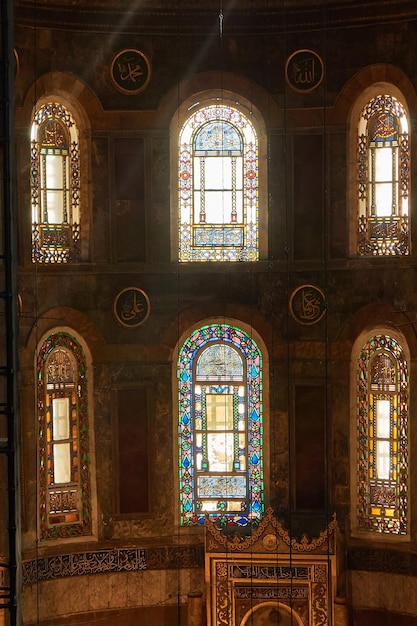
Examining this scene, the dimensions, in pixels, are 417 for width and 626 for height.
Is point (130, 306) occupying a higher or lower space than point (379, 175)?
lower

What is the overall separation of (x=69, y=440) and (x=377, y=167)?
4.65 m

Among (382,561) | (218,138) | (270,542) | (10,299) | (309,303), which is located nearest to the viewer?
(10,299)

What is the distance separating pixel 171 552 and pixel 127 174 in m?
4.30

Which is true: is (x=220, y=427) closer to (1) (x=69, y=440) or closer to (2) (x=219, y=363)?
(2) (x=219, y=363)

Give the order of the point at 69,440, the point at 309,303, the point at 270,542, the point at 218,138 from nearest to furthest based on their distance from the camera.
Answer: the point at 270,542 → the point at 309,303 → the point at 69,440 → the point at 218,138

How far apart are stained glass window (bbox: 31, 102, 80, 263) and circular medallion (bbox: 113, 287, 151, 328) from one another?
0.72m

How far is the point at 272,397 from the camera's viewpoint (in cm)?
1296

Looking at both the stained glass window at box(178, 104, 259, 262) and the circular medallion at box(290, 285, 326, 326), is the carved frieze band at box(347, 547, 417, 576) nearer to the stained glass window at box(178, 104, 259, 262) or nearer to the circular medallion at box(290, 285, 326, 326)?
the circular medallion at box(290, 285, 326, 326)

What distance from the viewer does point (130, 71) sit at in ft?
41.9

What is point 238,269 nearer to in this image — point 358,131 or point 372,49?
point 358,131

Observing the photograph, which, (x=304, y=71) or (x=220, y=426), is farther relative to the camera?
(x=220, y=426)

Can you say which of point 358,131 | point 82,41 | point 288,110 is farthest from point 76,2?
point 358,131

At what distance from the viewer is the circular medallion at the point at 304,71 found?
41.6 feet

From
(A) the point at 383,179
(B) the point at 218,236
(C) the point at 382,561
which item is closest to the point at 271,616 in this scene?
(C) the point at 382,561
